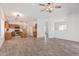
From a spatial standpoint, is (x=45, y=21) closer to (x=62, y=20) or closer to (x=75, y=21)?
(x=62, y=20)

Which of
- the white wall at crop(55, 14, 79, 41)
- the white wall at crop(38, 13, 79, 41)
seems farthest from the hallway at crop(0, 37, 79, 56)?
the white wall at crop(38, 13, 79, 41)

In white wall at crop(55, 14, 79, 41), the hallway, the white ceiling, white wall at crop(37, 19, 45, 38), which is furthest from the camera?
white wall at crop(37, 19, 45, 38)

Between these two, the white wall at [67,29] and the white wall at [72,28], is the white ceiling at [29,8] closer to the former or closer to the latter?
the white wall at [72,28]

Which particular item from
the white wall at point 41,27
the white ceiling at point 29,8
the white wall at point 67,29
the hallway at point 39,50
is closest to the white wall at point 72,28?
the white wall at point 67,29

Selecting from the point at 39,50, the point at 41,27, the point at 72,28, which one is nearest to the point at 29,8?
the point at 39,50

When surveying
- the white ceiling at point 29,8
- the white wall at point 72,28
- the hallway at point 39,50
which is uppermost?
the white ceiling at point 29,8

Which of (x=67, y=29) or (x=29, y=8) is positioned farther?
(x=67, y=29)

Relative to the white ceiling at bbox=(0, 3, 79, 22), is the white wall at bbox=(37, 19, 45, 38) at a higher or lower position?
lower

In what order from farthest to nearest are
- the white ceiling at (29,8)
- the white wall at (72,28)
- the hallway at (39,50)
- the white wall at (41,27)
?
1. the white wall at (41,27)
2. the white wall at (72,28)
3. the white ceiling at (29,8)
4. the hallway at (39,50)

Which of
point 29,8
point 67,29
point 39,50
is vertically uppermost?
point 29,8

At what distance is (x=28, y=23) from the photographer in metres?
14.3

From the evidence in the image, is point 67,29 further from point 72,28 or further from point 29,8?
point 29,8

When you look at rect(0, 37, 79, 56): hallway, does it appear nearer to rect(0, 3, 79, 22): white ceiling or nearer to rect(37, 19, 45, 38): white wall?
rect(0, 3, 79, 22): white ceiling

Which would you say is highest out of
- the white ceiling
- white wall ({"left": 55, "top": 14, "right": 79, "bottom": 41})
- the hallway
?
the white ceiling
